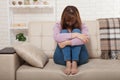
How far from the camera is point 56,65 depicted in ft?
7.38

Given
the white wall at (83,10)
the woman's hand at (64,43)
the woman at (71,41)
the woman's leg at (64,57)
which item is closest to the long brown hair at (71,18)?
the woman at (71,41)

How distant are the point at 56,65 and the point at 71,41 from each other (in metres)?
0.29

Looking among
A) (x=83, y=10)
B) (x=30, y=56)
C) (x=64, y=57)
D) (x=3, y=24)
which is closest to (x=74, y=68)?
(x=64, y=57)

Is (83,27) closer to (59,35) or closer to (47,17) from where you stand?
(59,35)

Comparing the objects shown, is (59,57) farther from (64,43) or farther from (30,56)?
(30,56)

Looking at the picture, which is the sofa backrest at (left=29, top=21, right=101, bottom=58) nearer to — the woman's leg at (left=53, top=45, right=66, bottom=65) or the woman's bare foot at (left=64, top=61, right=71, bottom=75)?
the woman's leg at (left=53, top=45, right=66, bottom=65)

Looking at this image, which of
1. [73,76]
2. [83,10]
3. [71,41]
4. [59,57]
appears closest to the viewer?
[73,76]

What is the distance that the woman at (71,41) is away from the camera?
215 centimetres

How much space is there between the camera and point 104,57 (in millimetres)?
2486

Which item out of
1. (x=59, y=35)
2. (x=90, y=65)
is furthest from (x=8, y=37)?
(x=90, y=65)

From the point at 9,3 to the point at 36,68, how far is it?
4.84 ft

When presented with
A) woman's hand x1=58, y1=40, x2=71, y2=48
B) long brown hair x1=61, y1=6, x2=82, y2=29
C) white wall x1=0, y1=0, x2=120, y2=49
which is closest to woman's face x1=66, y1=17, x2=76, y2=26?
long brown hair x1=61, y1=6, x2=82, y2=29

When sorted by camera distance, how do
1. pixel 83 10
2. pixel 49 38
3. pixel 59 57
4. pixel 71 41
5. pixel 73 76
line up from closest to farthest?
pixel 73 76 < pixel 71 41 < pixel 59 57 < pixel 49 38 < pixel 83 10

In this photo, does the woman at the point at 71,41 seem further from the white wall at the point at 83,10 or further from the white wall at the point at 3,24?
the white wall at the point at 3,24
